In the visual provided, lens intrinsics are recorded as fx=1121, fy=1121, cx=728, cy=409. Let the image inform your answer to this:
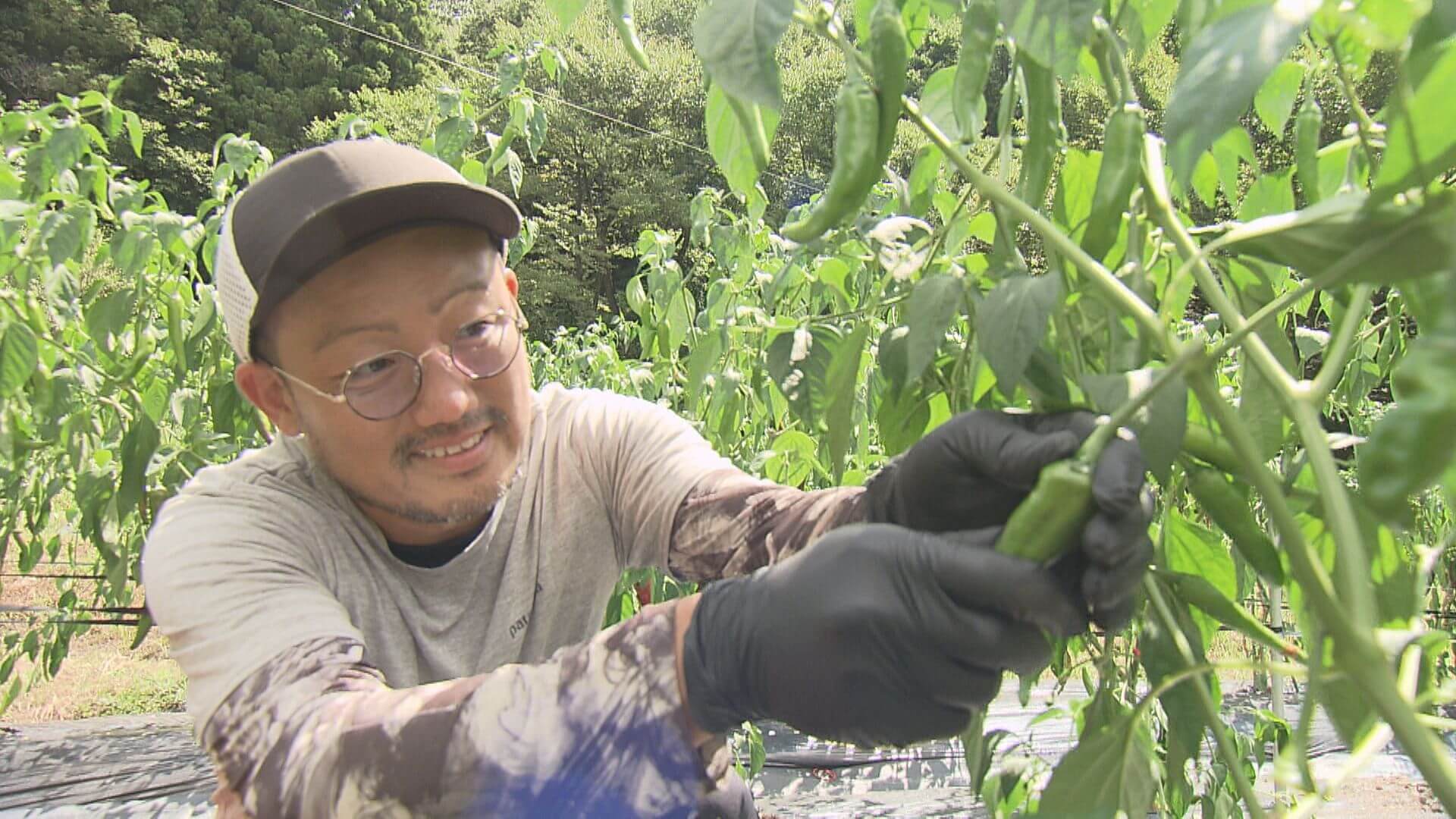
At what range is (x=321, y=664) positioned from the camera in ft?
3.97

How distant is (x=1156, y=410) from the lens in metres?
0.78

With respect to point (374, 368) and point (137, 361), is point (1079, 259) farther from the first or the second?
point (137, 361)

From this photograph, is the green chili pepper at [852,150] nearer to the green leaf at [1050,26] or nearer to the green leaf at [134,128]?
the green leaf at [1050,26]

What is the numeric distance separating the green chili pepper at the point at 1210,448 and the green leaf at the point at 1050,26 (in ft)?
0.99

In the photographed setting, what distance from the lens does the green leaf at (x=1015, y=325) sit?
0.81 m

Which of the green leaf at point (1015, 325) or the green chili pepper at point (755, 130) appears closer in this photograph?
the green leaf at point (1015, 325)

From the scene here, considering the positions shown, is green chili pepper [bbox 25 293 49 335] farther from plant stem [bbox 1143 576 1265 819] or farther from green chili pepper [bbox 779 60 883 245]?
plant stem [bbox 1143 576 1265 819]

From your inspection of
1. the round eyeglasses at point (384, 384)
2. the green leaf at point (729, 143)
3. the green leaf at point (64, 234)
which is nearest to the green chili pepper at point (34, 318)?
the green leaf at point (64, 234)

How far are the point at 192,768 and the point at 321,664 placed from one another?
5.00m

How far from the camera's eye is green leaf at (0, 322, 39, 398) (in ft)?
7.39

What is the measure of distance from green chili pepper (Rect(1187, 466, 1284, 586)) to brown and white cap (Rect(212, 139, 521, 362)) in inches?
43.9

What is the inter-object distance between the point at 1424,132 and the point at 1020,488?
475 millimetres

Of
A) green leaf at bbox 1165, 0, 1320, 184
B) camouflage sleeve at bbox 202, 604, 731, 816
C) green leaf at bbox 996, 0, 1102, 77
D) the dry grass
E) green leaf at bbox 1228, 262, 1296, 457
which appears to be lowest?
the dry grass

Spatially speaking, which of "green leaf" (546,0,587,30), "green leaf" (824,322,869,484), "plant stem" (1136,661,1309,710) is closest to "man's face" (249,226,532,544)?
"green leaf" (824,322,869,484)
